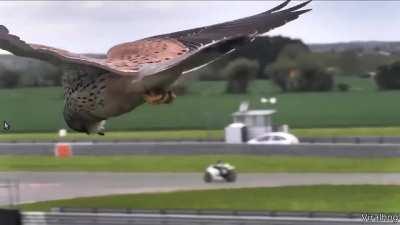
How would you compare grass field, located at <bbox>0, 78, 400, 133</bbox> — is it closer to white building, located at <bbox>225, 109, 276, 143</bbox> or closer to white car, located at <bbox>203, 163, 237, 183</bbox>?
white building, located at <bbox>225, 109, 276, 143</bbox>

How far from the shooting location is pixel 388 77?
238cm

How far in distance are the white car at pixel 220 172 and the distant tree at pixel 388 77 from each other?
57 centimetres

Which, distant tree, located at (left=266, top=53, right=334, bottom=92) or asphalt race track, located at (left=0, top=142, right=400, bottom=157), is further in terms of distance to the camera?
asphalt race track, located at (left=0, top=142, right=400, bottom=157)

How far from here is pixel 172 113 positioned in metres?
2.41

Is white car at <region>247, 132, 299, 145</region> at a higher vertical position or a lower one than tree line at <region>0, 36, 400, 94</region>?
lower

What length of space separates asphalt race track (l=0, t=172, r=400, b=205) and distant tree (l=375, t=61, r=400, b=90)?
0.31 m

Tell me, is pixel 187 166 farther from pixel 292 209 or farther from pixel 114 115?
pixel 114 115

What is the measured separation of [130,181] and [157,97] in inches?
33.8

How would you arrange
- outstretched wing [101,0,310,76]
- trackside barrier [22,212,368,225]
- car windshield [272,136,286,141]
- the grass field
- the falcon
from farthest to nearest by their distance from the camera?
trackside barrier [22,212,368,225], car windshield [272,136,286,141], the grass field, outstretched wing [101,0,310,76], the falcon

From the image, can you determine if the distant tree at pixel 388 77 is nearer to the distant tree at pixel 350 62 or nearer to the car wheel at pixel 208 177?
the distant tree at pixel 350 62

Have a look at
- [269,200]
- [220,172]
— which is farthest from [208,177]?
[269,200]

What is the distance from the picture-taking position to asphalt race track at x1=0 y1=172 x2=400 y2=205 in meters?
2.54

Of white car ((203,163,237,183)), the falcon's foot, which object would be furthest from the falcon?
white car ((203,163,237,183))

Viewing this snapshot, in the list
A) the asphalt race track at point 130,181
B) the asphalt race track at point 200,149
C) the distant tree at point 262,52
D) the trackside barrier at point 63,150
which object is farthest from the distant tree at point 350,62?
the trackside barrier at point 63,150
